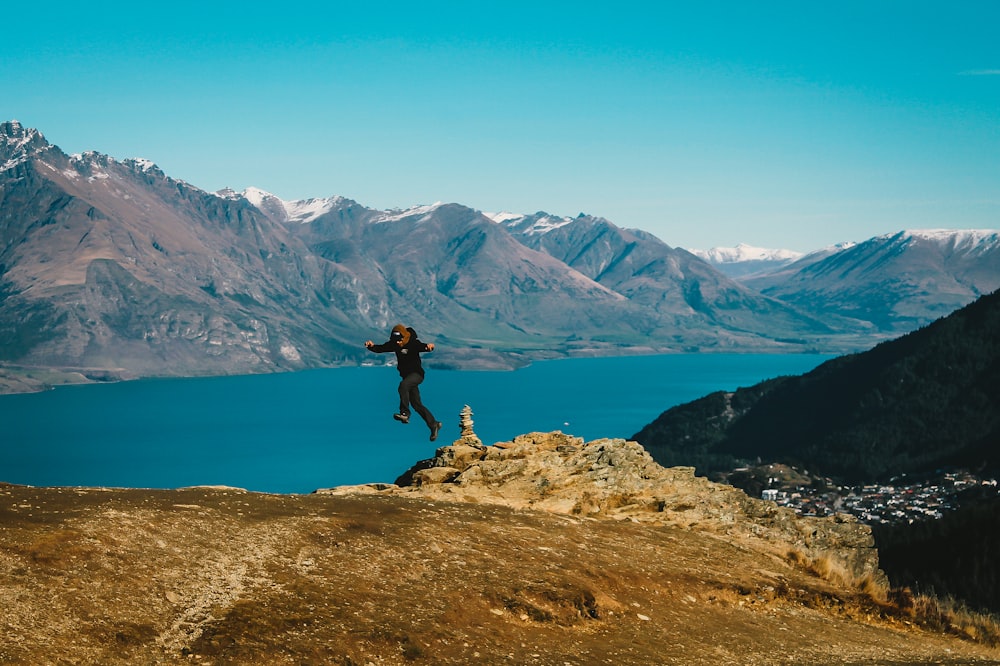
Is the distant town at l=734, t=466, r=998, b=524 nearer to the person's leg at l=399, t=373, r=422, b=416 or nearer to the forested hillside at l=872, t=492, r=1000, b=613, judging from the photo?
the forested hillside at l=872, t=492, r=1000, b=613

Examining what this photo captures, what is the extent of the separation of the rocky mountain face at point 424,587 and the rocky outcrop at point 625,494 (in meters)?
0.23

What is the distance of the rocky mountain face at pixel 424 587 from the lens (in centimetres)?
1578

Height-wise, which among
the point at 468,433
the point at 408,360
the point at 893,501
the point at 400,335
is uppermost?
the point at 400,335

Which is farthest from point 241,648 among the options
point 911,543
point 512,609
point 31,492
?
point 911,543

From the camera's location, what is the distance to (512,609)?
61.7ft

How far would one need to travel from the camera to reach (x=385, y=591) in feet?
61.4

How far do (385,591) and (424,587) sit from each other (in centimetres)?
91

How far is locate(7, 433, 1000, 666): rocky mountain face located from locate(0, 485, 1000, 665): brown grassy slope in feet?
0.16

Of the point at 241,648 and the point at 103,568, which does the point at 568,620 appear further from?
the point at 103,568

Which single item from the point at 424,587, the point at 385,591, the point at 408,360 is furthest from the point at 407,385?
the point at 385,591

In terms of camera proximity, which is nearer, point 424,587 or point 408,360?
point 424,587

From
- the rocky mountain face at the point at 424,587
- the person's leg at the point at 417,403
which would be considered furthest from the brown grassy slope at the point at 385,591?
the person's leg at the point at 417,403

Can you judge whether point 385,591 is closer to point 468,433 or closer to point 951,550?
point 468,433

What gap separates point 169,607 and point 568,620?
26.0 ft
